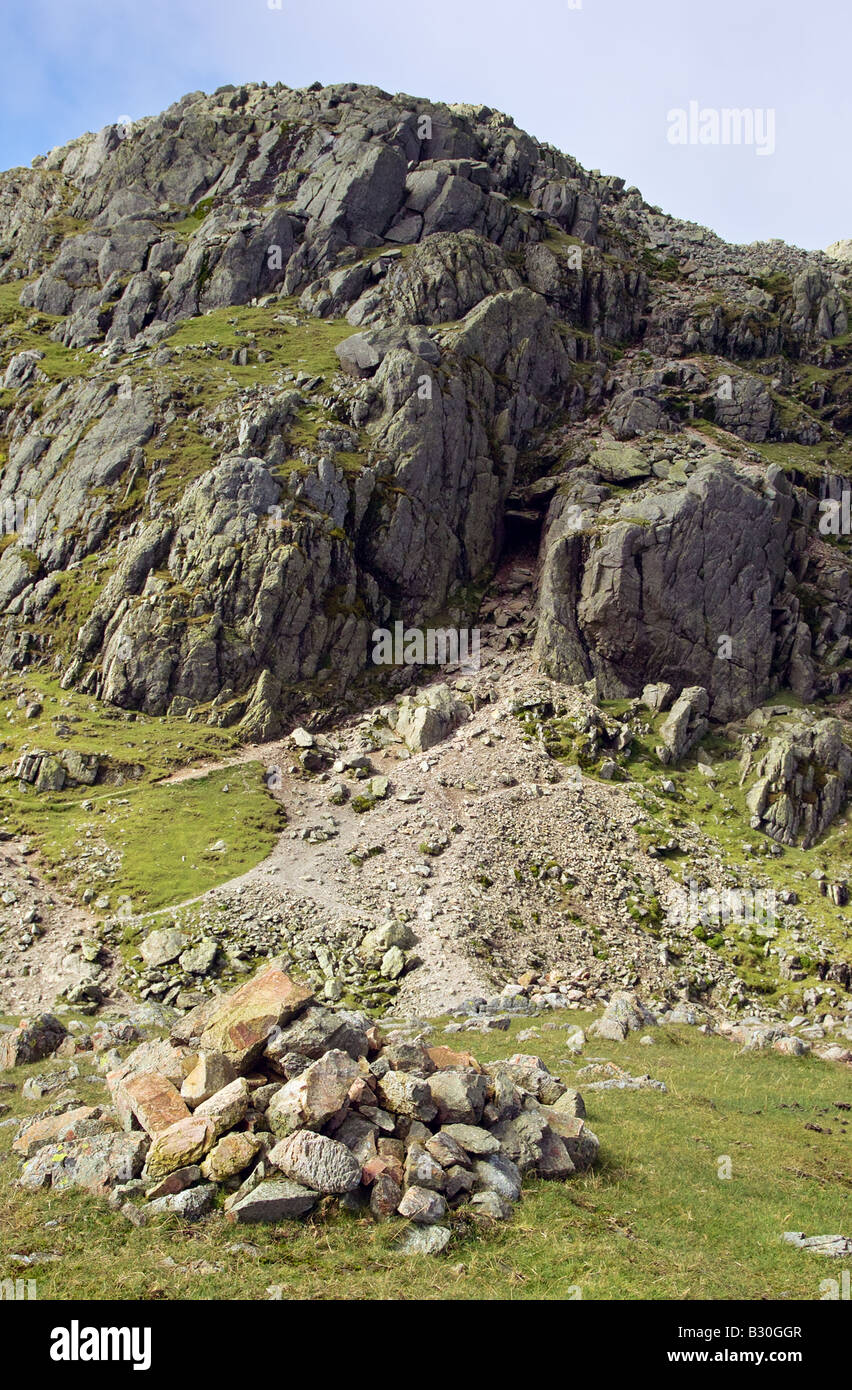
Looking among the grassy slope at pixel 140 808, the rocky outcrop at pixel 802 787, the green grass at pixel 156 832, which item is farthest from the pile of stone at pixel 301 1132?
the rocky outcrop at pixel 802 787

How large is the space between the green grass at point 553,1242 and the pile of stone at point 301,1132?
46 centimetres

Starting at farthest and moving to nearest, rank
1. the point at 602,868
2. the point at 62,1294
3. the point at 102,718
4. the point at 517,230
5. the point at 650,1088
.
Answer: the point at 517,230 → the point at 102,718 → the point at 602,868 → the point at 650,1088 → the point at 62,1294

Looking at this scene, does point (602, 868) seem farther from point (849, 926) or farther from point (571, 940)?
point (849, 926)

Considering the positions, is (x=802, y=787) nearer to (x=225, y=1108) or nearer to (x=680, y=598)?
(x=680, y=598)

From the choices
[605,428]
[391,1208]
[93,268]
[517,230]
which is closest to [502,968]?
[391,1208]

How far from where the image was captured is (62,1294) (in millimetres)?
11727

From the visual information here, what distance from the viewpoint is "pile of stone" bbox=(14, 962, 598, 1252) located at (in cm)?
1477

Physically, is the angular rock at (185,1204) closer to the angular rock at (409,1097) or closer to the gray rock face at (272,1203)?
the gray rock face at (272,1203)

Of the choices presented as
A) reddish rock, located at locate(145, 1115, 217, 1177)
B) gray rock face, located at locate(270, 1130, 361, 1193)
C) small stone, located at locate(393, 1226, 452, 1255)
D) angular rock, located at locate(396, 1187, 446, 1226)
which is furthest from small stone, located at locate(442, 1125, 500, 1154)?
reddish rock, located at locate(145, 1115, 217, 1177)

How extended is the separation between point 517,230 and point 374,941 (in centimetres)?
13378

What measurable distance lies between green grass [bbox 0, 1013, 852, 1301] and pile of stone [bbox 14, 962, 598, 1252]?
0.46m

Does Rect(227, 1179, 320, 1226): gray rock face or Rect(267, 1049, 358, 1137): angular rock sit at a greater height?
Rect(267, 1049, 358, 1137): angular rock

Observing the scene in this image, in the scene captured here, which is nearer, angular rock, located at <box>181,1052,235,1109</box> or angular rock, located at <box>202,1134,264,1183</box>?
angular rock, located at <box>202,1134,264,1183</box>

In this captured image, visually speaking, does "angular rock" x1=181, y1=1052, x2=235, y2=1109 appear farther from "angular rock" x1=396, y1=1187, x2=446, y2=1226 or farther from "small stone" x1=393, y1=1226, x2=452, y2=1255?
"small stone" x1=393, y1=1226, x2=452, y2=1255
